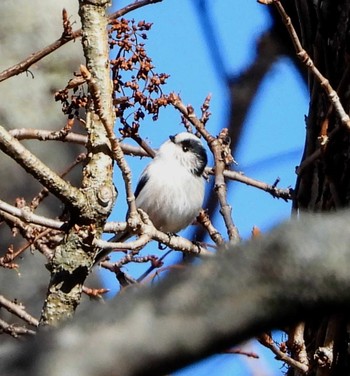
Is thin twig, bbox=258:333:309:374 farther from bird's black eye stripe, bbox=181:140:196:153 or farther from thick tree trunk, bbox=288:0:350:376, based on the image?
bird's black eye stripe, bbox=181:140:196:153

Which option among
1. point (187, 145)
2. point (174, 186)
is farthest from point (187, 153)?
point (174, 186)

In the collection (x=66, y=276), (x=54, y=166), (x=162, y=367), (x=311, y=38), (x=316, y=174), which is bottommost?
(x=162, y=367)

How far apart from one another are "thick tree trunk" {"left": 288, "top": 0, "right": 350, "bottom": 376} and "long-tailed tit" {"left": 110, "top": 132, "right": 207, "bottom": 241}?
5.06 ft

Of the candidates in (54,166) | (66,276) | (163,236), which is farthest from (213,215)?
(66,276)

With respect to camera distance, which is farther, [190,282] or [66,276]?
[66,276]

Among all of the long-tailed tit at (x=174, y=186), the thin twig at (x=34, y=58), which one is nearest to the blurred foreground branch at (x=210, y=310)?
the thin twig at (x=34, y=58)

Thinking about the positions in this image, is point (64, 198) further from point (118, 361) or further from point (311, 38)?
point (118, 361)

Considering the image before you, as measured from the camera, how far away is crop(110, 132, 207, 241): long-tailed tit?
12.9ft

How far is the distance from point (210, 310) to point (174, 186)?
135 inches

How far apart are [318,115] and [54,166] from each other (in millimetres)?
1198

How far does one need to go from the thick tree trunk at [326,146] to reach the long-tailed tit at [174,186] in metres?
1.54

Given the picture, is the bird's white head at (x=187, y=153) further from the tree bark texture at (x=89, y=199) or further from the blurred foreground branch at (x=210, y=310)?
the blurred foreground branch at (x=210, y=310)

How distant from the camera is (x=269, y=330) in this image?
0.62m

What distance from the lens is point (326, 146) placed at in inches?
78.7
